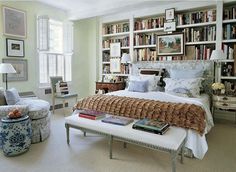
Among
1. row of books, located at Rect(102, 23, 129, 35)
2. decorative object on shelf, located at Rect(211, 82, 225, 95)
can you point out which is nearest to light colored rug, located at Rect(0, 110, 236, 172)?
decorative object on shelf, located at Rect(211, 82, 225, 95)

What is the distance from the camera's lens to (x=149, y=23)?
486 cm

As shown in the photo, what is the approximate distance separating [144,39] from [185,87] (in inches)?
78.5

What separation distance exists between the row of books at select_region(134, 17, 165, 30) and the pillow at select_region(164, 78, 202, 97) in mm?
1677

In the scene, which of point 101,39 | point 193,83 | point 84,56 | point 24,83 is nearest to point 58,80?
point 24,83

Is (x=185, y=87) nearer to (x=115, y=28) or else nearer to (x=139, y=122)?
(x=139, y=122)

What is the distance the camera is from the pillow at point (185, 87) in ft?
11.6

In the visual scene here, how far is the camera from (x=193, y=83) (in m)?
3.62

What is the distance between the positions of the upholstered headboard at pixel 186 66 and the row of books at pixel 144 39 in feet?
1.77

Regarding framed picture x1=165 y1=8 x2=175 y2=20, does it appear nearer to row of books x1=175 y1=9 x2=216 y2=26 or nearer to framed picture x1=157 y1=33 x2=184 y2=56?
row of books x1=175 y1=9 x2=216 y2=26

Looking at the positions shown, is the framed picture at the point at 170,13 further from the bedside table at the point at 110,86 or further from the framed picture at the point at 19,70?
the framed picture at the point at 19,70

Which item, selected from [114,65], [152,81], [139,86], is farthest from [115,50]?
[139,86]

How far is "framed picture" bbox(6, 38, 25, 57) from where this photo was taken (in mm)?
4180

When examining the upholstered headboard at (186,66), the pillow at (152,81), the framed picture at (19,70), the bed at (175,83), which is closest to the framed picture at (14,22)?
the framed picture at (19,70)

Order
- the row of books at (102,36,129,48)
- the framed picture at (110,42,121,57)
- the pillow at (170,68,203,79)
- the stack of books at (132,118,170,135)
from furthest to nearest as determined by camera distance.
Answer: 1. the framed picture at (110,42,121,57)
2. the row of books at (102,36,129,48)
3. the pillow at (170,68,203,79)
4. the stack of books at (132,118,170,135)
